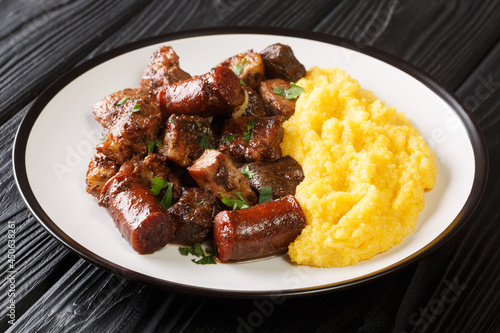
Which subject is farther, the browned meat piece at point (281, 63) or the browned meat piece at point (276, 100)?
the browned meat piece at point (281, 63)

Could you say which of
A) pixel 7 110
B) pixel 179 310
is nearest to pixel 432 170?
pixel 179 310

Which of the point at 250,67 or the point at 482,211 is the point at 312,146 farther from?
the point at 482,211

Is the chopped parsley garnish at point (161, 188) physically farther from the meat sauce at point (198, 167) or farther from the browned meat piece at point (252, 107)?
the browned meat piece at point (252, 107)

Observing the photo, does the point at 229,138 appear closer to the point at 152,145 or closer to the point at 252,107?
the point at 252,107

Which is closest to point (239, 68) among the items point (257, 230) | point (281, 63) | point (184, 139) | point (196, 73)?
point (281, 63)

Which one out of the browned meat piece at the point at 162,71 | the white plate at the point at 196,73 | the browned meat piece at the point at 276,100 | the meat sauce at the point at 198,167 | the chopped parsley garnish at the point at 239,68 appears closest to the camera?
the white plate at the point at 196,73

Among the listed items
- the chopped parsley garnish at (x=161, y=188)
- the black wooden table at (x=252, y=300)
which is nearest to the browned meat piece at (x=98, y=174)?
the chopped parsley garnish at (x=161, y=188)
